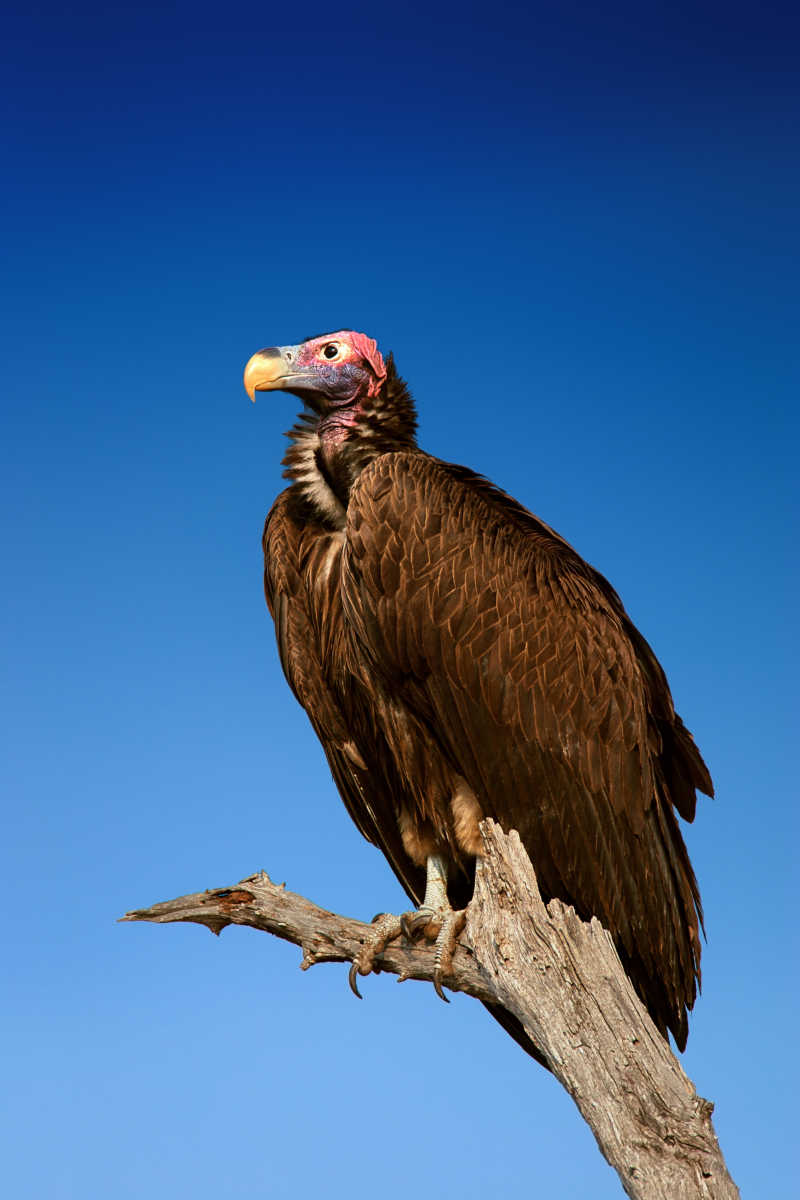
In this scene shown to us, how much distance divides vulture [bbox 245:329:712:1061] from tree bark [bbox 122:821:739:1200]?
218 millimetres

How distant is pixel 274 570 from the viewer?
627 cm

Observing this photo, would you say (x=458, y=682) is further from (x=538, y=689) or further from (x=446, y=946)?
(x=446, y=946)

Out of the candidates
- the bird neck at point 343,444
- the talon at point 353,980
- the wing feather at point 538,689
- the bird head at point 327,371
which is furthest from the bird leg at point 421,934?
the bird head at point 327,371

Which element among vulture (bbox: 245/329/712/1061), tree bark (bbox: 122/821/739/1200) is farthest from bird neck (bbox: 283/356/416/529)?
tree bark (bbox: 122/821/739/1200)

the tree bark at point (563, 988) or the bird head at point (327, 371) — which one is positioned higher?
the bird head at point (327, 371)

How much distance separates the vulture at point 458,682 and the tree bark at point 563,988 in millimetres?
218

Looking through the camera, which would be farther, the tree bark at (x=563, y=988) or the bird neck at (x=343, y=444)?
the bird neck at (x=343, y=444)

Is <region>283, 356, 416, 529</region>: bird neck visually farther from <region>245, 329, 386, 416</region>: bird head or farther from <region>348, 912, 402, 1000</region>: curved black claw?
<region>348, 912, 402, 1000</region>: curved black claw

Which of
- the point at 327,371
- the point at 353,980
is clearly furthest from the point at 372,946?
the point at 327,371

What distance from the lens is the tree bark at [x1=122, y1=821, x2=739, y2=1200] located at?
4703 mm

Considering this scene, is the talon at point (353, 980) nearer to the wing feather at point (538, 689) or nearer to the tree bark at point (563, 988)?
the tree bark at point (563, 988)

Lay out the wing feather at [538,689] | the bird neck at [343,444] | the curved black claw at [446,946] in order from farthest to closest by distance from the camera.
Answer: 1. the bird neck at [343,444]
2. the wing feather at [538,689]
3. the curved black claw at [446,946]

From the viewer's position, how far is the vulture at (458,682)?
18.3ft

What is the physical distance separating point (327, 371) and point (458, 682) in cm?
185
